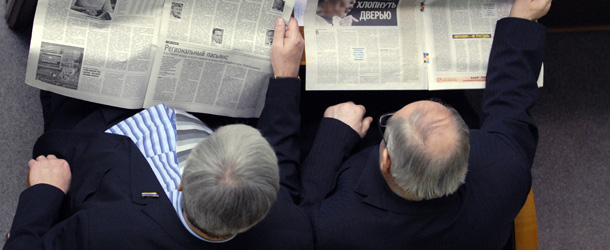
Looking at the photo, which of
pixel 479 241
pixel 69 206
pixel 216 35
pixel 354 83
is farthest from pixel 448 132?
pixel 69 206

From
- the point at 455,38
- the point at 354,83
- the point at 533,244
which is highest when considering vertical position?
the point at 455,38

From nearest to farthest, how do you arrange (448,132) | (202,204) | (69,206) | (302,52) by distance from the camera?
(202,204)
(448,132)
(69,206)
(302,52)

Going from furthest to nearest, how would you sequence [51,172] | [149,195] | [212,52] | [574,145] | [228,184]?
[574,145] < [212,52] < [51,172] < [149,195] < [228,184]

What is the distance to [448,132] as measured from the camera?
0.98 m

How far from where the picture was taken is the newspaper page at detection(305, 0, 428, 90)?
132 cm

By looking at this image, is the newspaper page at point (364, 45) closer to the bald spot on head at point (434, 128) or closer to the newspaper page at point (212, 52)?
the newspaper page at point (212, 52)

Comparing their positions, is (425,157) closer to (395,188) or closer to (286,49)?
(395,188)

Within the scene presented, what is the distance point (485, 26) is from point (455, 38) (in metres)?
0.09

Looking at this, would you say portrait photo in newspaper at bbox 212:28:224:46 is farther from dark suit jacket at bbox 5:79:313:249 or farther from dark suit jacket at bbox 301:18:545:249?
dark suit jacket at bbox 301:18:545:249

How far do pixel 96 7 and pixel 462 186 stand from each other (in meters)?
0.98

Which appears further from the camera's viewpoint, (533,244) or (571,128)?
(571,128)

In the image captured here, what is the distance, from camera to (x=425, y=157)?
38.1 inches

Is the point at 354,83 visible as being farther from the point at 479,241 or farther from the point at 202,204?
the point at 202,204

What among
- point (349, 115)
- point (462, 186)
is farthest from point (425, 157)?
point (349, 115)
